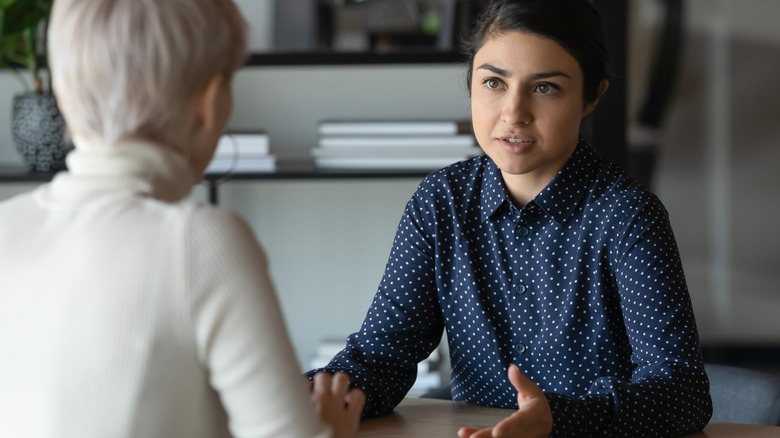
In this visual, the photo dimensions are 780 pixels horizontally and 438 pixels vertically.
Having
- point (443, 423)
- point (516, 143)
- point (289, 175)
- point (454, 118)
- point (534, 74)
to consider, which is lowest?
point (443, 423)

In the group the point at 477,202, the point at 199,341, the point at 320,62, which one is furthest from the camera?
the point at 320,62

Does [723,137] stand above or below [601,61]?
below

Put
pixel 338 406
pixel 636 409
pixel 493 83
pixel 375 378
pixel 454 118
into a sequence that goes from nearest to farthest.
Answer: pixel 338 406 → pixel 636 409 → pixel 375 378 → pixel 493 83 → pixel 454 118

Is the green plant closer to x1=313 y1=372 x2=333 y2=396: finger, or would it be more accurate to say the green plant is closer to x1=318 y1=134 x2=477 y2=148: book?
x1=318 y1=134 x2=477 y2=148: book

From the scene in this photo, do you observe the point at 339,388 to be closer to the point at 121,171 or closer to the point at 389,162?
the point at 121,171

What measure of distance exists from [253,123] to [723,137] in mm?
1499

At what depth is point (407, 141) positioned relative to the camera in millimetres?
2404

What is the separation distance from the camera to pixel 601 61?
150cm

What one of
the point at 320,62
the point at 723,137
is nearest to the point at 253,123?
the point at 320,62

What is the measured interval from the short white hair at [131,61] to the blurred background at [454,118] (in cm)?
188

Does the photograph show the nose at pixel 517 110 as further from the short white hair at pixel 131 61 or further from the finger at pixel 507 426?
the short white hair at pixel 131 61

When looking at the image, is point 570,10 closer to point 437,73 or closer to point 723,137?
point 437,73

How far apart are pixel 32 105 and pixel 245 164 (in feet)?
1.83

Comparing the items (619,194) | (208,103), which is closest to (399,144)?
(619,194)
